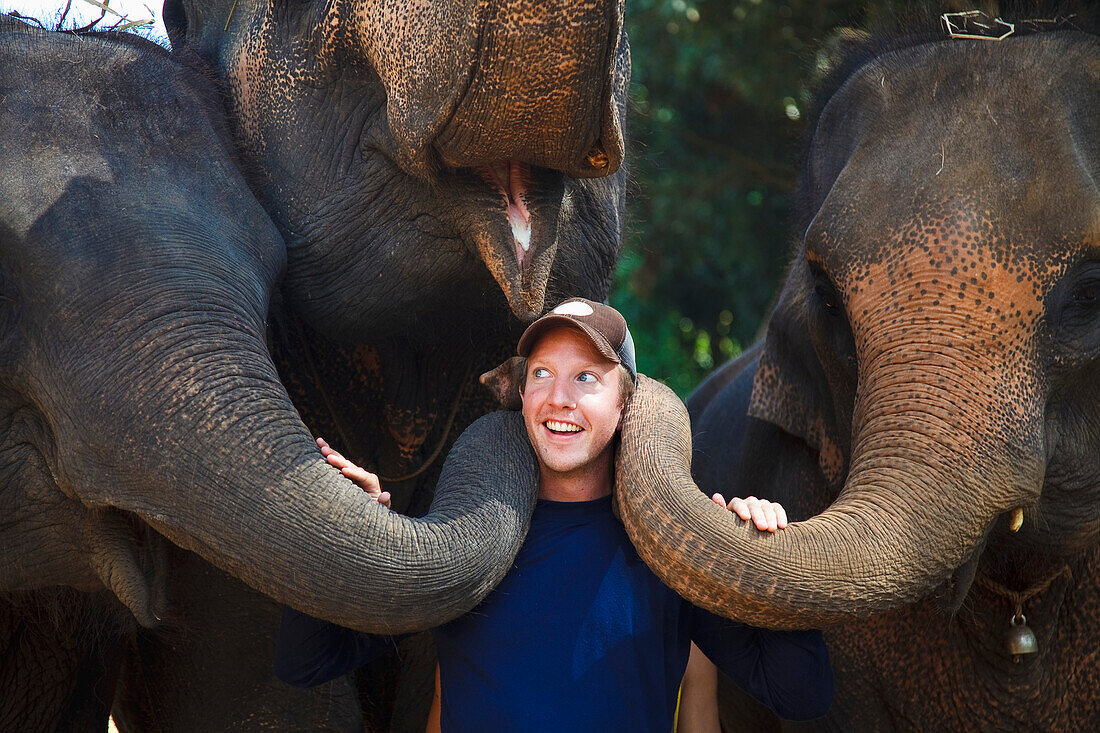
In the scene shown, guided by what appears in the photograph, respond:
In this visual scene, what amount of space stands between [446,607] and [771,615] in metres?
0.47

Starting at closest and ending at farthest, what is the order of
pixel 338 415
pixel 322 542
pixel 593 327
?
pixel 322 542, pixel 593 327, pixel 338 415

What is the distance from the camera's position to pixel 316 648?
6.66 ft

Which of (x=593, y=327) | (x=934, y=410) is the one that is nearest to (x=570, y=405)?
(x=593, y=327)

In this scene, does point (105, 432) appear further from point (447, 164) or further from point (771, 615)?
point (771, 615)

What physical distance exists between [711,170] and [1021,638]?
460 cm

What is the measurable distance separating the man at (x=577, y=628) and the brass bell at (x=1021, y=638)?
71 cm

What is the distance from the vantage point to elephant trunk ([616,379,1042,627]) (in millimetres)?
1859

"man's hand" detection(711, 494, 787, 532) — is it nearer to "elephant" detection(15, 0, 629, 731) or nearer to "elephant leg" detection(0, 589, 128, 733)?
"elephant" detection(15, 0, 629, 731)

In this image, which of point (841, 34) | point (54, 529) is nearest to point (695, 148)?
point (841, 34)

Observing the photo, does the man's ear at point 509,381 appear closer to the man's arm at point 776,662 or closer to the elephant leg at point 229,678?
the man's arm at point 776,662

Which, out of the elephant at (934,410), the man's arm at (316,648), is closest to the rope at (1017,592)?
the elephant at (934,410)

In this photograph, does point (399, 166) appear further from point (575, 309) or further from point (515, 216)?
point (575, 309)

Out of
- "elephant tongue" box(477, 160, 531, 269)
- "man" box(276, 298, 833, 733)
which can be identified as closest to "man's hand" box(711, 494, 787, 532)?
"man" box(276, 298, 833, 733)

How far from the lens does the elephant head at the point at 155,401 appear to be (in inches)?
70.8
